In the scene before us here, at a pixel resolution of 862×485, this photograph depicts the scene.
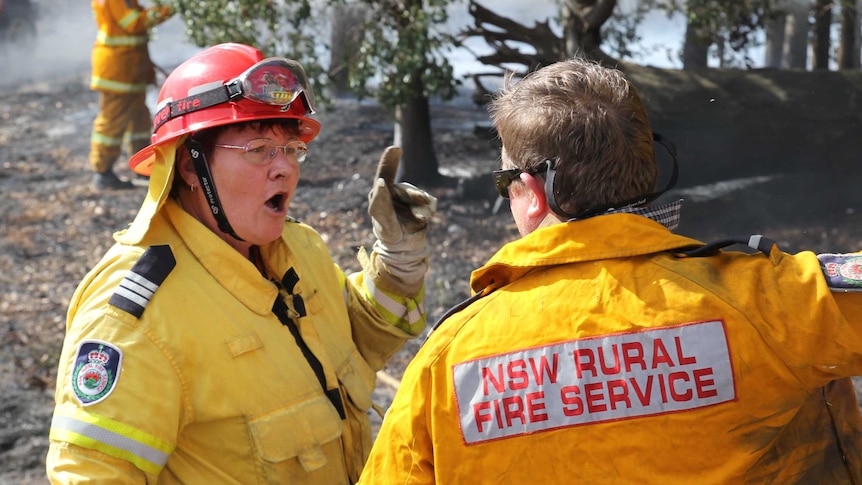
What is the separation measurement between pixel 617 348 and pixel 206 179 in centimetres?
131

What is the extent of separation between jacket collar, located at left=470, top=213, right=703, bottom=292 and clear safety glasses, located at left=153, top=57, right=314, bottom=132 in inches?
39.6

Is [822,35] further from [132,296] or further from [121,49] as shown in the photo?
[132,296]

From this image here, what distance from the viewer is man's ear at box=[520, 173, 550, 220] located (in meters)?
1.73

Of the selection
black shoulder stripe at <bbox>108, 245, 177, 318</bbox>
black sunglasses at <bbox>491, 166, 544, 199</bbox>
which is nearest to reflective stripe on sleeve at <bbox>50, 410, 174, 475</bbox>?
black shoulder stripe at <bbox>108, 245, 177, 318</bbox>

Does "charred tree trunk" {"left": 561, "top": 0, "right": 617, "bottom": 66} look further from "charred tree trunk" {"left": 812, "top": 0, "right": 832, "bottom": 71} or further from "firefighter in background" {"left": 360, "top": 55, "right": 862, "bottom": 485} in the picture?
"firefighter in background" {"left": 360, "top": 55, "right": 862, "bottom": 485}

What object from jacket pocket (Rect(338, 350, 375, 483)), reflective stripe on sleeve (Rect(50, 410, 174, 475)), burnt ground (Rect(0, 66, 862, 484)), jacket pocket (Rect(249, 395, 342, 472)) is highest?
reflective stripe on sleeve (Rect(50, 410, 174, 475))

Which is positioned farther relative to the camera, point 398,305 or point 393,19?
point 393,19

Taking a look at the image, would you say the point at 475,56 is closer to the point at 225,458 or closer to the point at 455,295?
the point at 455,295

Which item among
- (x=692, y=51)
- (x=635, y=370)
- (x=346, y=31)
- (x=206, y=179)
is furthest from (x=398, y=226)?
(x=692, y=51)

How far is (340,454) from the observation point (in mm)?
2469

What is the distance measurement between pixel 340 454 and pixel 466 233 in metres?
4.80

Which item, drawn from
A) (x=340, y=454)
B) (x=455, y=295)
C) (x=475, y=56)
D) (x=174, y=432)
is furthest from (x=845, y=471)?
(x=475, y=56)

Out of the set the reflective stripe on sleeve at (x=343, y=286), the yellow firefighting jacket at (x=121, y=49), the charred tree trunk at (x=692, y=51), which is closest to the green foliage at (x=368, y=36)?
the yellow firefighting jacket at (x=121, y=49)

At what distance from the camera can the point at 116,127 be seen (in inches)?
333
